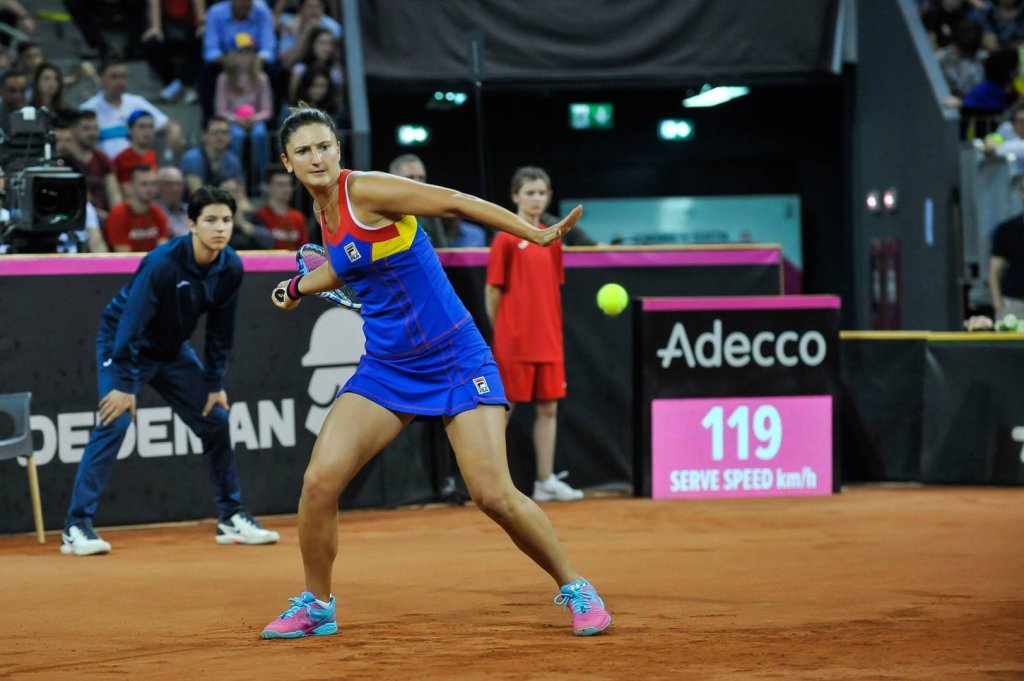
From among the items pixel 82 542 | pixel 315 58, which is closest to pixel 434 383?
pixel 82 542

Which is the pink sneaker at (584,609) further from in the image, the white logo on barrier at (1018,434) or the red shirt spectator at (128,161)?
the red shirt spectator at (128,161)

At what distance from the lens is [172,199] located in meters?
12.1

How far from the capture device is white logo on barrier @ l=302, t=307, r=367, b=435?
10.3 m

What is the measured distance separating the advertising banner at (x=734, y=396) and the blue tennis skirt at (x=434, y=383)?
4846mm

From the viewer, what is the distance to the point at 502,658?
5648 millimetres

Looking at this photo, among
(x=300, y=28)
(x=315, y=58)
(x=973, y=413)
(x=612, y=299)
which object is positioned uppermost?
(x=300, y=28)

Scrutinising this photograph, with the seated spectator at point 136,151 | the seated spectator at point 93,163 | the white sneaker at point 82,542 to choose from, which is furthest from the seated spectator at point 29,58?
the white sneaker at point 82,542

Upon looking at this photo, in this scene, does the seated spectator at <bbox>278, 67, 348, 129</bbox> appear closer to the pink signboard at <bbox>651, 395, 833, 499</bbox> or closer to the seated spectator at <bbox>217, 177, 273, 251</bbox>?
the seated spectator at <bbox>217, 177, 273, 251</bbox>

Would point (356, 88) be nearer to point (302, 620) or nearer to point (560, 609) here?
point (560, 609)

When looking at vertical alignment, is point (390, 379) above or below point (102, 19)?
below

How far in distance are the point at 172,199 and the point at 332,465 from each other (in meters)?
6.72

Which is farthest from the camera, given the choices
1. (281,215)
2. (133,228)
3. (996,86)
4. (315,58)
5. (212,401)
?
(996,86)

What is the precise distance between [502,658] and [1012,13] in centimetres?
1375

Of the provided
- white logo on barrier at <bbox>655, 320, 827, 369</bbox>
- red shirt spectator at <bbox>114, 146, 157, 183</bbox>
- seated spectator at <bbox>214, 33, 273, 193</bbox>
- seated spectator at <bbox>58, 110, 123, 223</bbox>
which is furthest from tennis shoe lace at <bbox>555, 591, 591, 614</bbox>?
seated spectator at <bbox>214, 33, 273, 193</bbox>
